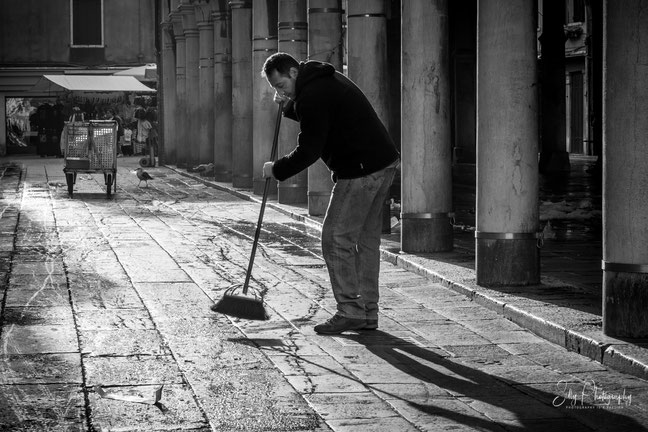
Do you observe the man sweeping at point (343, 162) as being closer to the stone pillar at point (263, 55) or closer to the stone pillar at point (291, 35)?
the stone pillar at point (291, 35)

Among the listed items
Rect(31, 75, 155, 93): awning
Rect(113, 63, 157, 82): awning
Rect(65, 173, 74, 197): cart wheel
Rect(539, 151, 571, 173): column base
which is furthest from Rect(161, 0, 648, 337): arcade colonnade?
Rect(113, 63, 157, 82): awning

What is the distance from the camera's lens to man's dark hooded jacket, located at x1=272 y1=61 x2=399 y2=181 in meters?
7.55

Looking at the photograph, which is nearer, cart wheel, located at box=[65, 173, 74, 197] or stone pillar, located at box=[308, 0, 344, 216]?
stone pillar, located at box=[308, 0, 344, 216]

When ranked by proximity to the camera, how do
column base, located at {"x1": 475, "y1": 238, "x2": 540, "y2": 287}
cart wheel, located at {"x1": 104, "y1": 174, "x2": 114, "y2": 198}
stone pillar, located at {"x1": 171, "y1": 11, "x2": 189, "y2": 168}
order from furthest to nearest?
1. stone pillar, located at {"x1": 171, "y1": 11, "x2": 189, "y2": 168}
2. cart wheel, located at {"x1": 104, "y1": 174, "x2": 114, "y2": 198}
3. column base, located at {"x1": 475, "y1": 238, "x2": 540, "y2": 287}

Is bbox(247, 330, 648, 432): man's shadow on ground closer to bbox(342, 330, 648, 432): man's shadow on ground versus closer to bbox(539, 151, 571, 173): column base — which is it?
bbox(342, 330, 648, 432): man's shadow on ground

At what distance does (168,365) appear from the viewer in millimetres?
6680

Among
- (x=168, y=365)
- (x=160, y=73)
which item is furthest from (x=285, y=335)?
Result: (x=160, y=73)

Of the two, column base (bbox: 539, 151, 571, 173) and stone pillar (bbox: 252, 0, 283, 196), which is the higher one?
stone pillar (bbox: 252, 0, 283, 196)

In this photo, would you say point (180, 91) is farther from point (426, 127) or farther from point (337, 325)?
point (337, 325)

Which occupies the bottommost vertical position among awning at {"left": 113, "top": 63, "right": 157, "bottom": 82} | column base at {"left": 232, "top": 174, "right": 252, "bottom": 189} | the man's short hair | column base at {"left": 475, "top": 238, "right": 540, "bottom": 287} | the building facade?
column base at {"left": 475, "top": 238, "right": 540, "bottom": 287}

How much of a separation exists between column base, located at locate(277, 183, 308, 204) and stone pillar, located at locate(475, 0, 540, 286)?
9.51 metres

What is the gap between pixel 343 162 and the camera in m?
7.74

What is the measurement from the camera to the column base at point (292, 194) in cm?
1888

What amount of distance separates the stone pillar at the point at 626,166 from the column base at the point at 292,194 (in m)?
11.8
